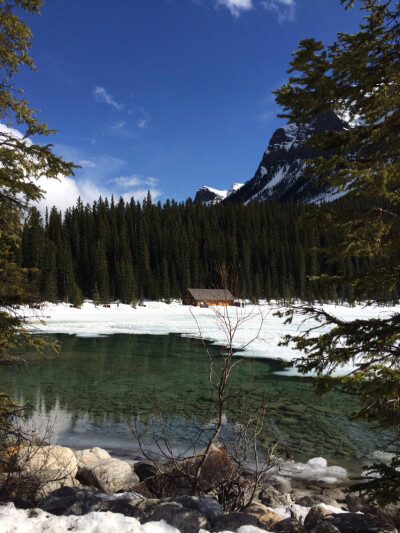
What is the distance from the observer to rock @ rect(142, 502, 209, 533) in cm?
388

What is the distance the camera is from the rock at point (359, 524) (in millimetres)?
3861

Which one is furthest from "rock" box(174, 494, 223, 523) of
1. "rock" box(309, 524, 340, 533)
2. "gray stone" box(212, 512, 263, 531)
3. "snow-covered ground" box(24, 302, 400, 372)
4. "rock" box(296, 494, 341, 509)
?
"rock" box(296, 494, 341, 509)

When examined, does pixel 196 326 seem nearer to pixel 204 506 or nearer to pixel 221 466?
pixel 221 466

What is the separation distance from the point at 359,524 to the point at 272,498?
9.56 ft

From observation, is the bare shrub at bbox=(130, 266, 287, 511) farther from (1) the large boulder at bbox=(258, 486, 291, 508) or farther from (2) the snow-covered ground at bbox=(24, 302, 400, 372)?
(2) the snow-covered ground at bbox=(24, 302, 400, 372)

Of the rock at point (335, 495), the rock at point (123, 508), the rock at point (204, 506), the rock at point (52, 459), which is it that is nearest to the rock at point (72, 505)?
the rock at point (123, 508)

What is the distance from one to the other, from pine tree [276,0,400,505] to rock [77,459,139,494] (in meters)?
4.68

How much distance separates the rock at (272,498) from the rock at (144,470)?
7.16 ft

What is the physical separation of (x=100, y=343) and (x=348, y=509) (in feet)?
72.8

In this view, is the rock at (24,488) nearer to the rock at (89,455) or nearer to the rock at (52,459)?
the rock at (52,459)

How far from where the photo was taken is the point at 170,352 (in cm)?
2295

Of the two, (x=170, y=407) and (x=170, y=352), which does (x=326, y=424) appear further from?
(x=170, y=352)

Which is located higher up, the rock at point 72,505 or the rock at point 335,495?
the rock at point 72,505

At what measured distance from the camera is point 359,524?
13.1 feet
